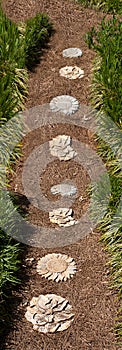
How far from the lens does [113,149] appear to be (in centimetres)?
612

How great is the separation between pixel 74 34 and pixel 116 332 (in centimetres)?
497

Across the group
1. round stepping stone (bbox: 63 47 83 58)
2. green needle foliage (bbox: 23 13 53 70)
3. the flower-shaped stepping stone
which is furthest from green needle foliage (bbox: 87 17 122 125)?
the flower-shaped stepping stone

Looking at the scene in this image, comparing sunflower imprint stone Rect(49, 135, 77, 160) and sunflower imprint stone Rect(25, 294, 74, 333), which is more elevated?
sunflower imprint stone Rect(49, 135, 77, 160)

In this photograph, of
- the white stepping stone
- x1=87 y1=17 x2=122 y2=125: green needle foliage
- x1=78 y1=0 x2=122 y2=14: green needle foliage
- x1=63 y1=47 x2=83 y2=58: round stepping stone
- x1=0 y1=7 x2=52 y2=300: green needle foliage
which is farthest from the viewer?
x1=78 y1=0 x2=122 y2=14: green needle foliage

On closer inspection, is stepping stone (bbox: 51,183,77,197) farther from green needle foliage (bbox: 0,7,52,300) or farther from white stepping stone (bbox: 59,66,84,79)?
white stepping stone (bbox: 59,66,84,79)

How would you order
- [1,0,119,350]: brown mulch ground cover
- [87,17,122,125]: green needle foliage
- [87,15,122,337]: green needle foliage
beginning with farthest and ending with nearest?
1. [87,17,122,125]: green needle foliage
2. [87,15,122,337]: green needle foliage
3. [1,0,119,350]: brown mulch ground cover

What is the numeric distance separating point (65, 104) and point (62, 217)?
74.4 inches

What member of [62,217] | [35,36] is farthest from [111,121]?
[35,36]

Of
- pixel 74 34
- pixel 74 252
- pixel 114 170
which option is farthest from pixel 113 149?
pixel 74 34

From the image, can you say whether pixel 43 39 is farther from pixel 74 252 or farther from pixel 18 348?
pixel 18 348

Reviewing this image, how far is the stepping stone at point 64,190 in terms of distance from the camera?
19.7ft

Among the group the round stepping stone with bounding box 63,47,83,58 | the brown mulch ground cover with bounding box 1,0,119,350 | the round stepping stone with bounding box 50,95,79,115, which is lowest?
the brown mulch ground cover with bounding box 1,0,119,350

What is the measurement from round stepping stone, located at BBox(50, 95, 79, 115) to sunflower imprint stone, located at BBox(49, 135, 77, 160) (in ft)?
A: 1.69

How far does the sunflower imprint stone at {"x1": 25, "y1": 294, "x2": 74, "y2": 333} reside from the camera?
463 cm
